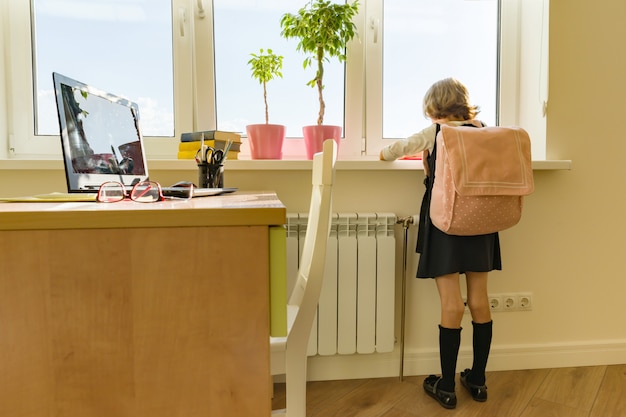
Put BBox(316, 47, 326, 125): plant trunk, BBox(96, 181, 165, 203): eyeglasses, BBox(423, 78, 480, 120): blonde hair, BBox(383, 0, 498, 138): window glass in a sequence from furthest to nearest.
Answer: BBox(383, 0, 498, 138): window glass, BBox(316, 47, 326, 125): plant trunk, BBox(423, 78, 480, 120): blonde hair, BBox(96, 181, 165, 203): eyeglasses

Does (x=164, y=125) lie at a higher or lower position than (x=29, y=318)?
higher

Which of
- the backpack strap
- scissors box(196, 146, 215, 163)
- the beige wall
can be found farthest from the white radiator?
scissors box(196, 146, 215, 163)

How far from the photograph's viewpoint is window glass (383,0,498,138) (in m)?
1.95

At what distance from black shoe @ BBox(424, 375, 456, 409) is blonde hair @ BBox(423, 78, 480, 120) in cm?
100

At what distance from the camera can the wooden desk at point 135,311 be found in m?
0.57

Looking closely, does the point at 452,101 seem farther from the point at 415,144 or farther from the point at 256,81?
the point at 256,81

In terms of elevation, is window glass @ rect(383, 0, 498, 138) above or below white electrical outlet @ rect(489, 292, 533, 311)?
above

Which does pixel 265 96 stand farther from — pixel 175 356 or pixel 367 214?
pixel 175 356

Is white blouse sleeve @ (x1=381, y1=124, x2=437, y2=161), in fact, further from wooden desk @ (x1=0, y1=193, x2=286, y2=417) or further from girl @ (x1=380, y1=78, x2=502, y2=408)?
wooden desk @ (x1=0, y1=193, x2=286, y2=417)

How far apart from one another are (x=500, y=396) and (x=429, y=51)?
1.47m

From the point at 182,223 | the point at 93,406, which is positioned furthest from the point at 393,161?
the point at 93,406

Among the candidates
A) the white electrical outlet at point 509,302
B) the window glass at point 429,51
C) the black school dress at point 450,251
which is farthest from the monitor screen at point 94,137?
the white electrical outlet at point 509,302

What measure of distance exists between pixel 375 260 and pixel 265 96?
2.68 feet

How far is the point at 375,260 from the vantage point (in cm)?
169
